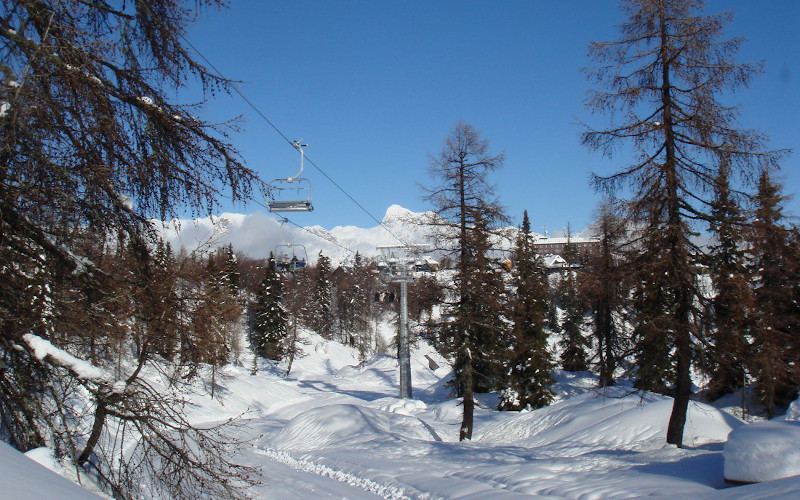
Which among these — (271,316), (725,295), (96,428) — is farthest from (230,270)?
(96,428)

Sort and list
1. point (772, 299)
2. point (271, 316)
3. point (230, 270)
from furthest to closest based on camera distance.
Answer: point (271, 316) → point (230, 270) → point (772, 299)

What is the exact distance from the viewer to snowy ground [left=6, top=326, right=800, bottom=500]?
1097cm

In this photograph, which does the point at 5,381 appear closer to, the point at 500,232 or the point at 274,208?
the point at 274,208

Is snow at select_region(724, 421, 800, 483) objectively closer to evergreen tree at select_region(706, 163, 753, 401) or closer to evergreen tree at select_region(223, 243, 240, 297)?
evergreen tree at select_region(706, 163, 753, 401)

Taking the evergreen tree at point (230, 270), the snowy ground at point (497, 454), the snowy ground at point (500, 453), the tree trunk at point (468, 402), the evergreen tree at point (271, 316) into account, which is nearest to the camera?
the snowy ground at point (497, 454)

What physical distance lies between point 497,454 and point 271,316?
4806cm

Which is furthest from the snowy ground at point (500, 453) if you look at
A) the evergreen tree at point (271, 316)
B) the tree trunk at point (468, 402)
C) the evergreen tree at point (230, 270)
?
the evergreen tree at point (271, 316)

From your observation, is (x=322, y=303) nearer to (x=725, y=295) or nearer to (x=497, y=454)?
(x=497, y=454)

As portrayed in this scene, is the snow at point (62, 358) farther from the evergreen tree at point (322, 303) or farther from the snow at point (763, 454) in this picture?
the evergreen tree at point (322, 303)

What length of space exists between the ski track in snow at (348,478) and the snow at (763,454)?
5482 millimetres

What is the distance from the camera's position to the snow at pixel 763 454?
900cm

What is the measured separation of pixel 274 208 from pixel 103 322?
8670 millimetres

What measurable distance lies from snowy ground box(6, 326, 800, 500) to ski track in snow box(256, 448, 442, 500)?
0.15ft

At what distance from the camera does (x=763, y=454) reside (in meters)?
9.20
